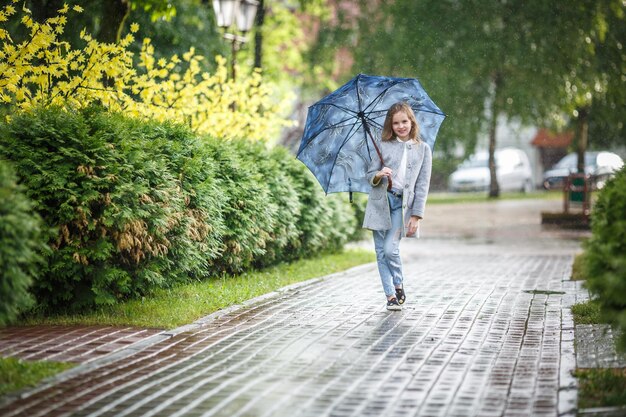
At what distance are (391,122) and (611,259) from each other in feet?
13.4

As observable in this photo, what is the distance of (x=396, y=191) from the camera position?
32.1 ft

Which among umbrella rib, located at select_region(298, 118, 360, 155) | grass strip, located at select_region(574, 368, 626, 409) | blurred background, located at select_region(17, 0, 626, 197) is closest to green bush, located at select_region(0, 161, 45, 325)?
grass strip, located at select_region(574, 368, 626, 409)

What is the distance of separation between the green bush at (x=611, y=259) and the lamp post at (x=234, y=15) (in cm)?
1036

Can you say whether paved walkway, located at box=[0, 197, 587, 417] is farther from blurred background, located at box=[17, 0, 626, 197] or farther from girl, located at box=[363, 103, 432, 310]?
blurred background, located at box=[17, 0, 626, 197]

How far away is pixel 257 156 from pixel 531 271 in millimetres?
4185

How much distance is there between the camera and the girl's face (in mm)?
9719

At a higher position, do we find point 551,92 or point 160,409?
point 551,92

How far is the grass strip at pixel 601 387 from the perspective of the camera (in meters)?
5.77

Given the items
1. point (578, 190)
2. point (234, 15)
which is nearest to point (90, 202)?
point (234, 15)

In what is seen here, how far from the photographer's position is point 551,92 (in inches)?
1246

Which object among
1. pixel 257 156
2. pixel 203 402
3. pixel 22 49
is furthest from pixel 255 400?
pixel 257 156

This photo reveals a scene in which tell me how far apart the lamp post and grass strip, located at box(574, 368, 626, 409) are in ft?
34.5

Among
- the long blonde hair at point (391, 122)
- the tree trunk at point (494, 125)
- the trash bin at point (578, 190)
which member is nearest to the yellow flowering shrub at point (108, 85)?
the long blonde hair at point (391, 122)

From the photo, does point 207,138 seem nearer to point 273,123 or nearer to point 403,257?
point 273,123
